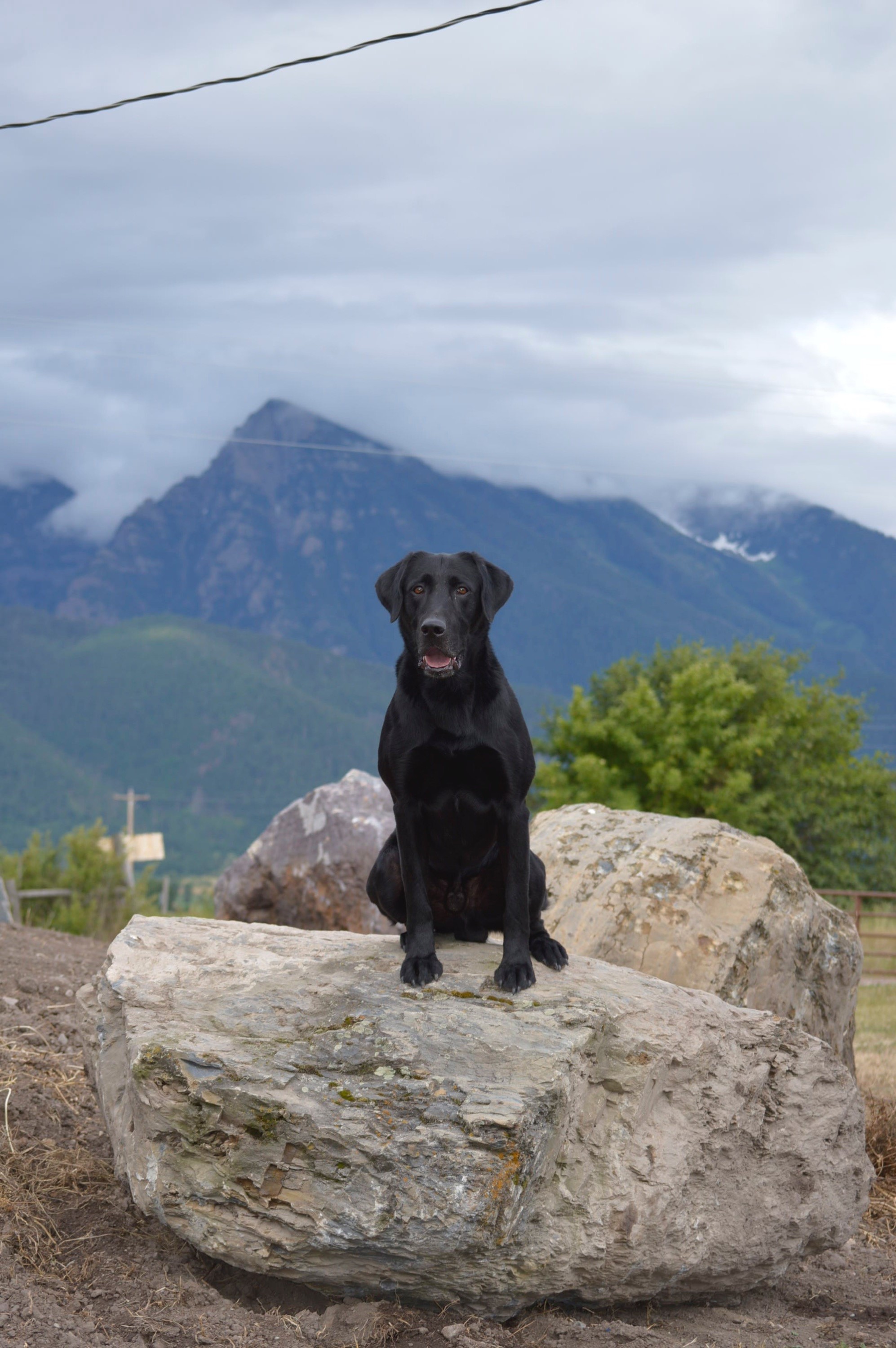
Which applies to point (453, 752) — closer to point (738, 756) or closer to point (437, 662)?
point (437, 662)

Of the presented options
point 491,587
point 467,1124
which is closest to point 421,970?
point 467,1124

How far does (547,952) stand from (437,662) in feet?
5.76

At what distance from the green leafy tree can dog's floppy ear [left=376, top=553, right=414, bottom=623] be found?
29813 mm

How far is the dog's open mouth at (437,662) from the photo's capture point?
5102 mm

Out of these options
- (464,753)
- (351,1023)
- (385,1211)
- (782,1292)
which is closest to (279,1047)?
(351,1023)

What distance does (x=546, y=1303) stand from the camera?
546cm

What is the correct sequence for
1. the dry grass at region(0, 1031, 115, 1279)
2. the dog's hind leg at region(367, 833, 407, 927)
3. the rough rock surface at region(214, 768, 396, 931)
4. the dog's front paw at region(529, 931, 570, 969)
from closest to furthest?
the dry grass at region(0, 1031, 115, 1279)
the dog's hind leg at region(367, 833, 407, 927)
the dog's front paw at region(529, 931, 570, 969)
the rough rock surface at region(214, 768, 396, 931)

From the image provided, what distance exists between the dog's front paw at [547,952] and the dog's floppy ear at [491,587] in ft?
5.55

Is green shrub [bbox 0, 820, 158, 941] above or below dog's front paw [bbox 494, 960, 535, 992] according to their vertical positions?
below

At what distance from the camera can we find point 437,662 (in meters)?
5.11

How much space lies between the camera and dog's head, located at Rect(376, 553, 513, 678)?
511 centimetres

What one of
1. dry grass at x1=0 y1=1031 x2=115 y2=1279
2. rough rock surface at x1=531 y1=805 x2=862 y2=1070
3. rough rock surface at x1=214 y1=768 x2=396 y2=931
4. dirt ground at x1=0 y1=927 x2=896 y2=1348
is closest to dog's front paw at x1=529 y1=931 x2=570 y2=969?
dirt ground at x1=0 y1=927 x2=896 y2=1348

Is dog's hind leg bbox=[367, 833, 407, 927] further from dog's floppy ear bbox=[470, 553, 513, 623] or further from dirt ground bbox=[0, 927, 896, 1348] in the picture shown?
dirt ground bbox=[0, 927, 896, 1348]

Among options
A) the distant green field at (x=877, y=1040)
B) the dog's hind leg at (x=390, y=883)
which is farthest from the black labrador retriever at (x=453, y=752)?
the distant green field at (x=877, y=1040)
